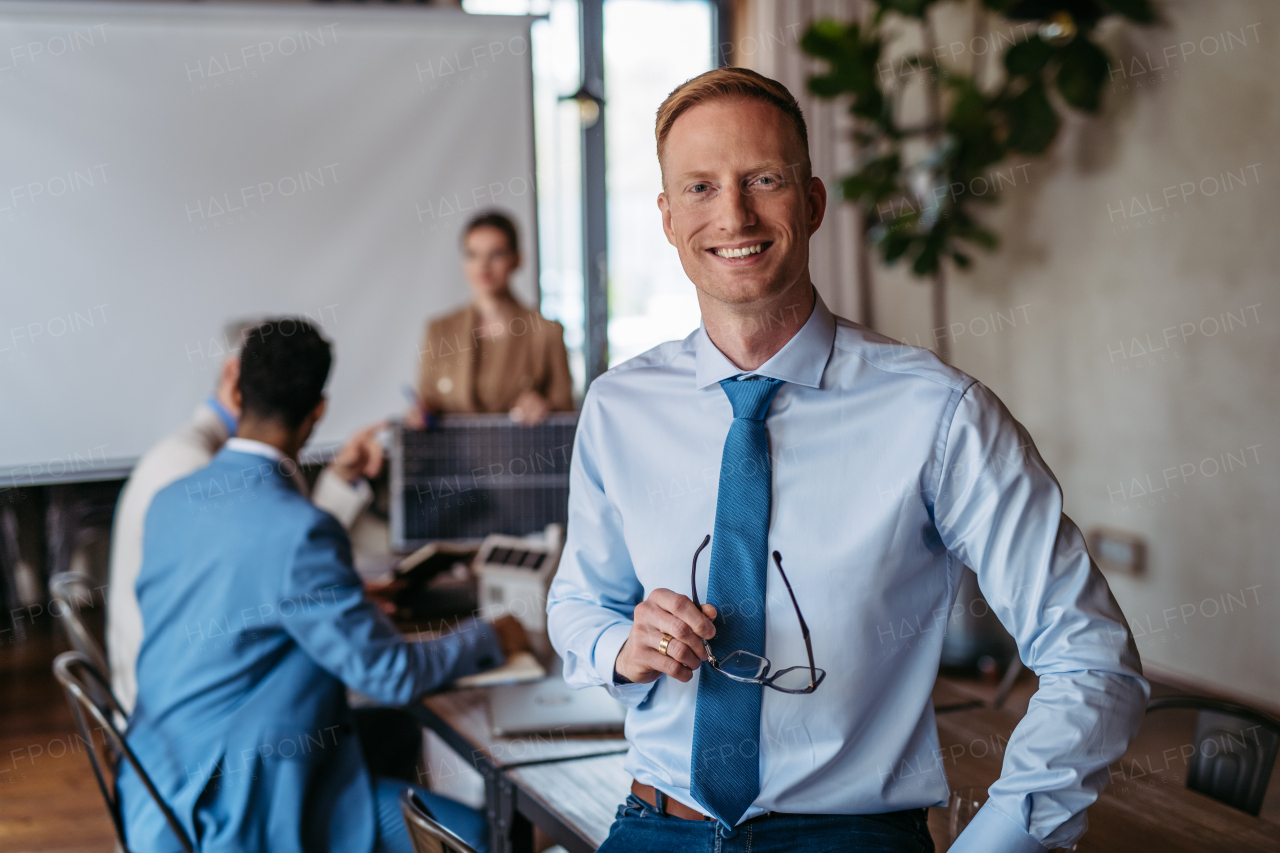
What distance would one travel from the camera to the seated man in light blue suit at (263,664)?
172cm

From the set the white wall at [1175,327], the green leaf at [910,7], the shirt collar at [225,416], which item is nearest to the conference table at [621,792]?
the shirt collar at [225,416]

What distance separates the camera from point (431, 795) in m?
1.91

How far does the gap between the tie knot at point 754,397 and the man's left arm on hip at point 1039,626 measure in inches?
9.0

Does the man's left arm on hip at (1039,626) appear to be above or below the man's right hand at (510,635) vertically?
above

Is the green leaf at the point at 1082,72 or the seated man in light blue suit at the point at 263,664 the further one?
the green leaf at the point at 1082,72

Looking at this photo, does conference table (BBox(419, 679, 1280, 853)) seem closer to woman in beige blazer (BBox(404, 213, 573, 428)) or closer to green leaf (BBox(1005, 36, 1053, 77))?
woman in beige blazer (BBox(404, 213, 573, 428))

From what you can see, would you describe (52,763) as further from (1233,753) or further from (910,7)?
(910,7)

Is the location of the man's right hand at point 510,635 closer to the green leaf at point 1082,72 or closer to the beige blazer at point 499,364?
the beige blazer at point 499,364

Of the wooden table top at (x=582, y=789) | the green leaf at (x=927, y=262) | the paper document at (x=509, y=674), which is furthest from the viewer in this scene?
the green leaf at (x=927, y=262)

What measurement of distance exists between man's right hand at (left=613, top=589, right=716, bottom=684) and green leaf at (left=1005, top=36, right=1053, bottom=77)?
310cm

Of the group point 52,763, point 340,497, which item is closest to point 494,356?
point 340,497

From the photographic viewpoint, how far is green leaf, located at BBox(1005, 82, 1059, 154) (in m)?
3.63

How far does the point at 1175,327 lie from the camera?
3.57 metres

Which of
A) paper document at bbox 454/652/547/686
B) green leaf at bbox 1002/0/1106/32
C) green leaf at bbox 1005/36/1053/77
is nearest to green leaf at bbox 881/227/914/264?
green leaf at bbox 1005/36/1053/77
